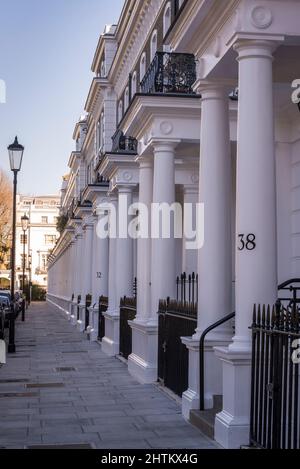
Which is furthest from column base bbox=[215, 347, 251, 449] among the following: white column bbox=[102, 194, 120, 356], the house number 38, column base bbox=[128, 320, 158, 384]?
white column bbox=[102, 194, 120, 356]

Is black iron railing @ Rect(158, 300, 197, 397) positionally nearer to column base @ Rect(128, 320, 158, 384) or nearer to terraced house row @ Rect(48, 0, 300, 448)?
terraced house row @ Rect(48, 0, 300, 448)

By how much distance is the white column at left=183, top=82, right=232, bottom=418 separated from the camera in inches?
405

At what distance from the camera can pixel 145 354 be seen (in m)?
15.1

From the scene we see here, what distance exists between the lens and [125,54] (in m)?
25.5

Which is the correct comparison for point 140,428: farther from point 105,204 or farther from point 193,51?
point 105,204

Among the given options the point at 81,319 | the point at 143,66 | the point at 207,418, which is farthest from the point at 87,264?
the point at 207,418

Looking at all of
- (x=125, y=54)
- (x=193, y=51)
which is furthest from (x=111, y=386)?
(x=125, y=54)

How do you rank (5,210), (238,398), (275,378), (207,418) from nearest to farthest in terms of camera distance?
(275,378) → (238,398) → (207,418) → (5,210)

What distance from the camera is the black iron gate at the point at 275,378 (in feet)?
23.1

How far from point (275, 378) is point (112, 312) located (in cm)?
1391

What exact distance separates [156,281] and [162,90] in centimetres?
372

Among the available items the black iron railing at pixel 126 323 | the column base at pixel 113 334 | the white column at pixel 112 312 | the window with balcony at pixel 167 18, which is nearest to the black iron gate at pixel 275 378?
the black iron railing at pixel 126 323

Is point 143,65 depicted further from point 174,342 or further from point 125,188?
point 174,342

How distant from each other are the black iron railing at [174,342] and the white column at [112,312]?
6303mm
